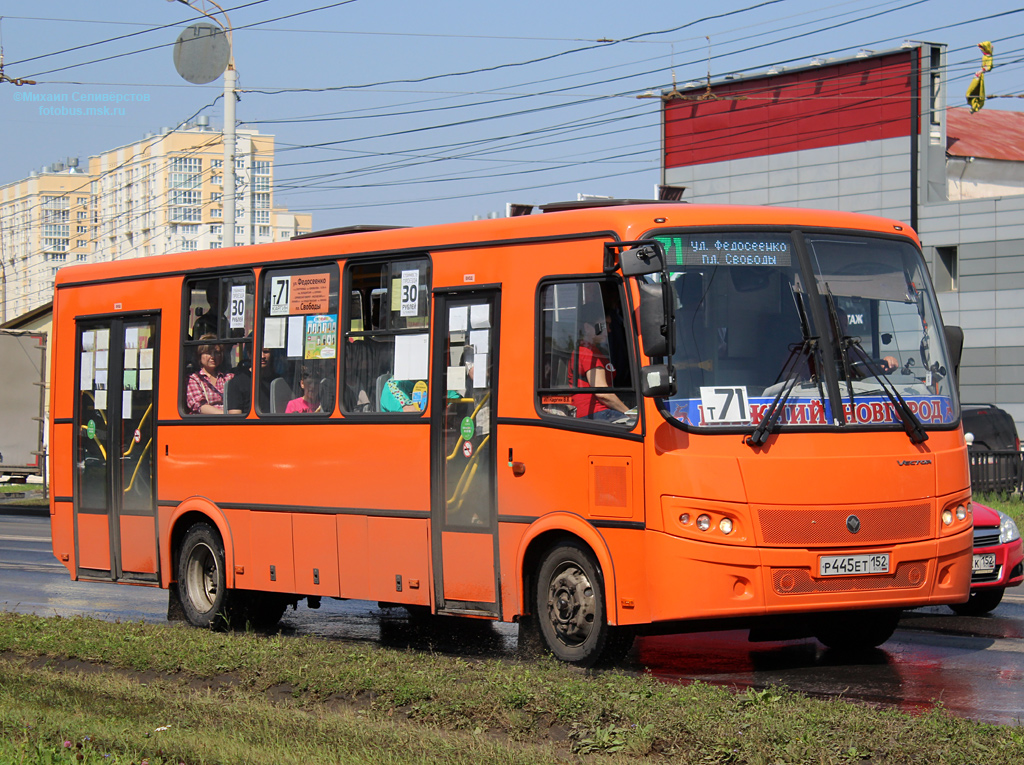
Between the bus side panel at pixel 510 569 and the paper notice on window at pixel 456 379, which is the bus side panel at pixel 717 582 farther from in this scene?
the paper notice on window at pixel 456 379

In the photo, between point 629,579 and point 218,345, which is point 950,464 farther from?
point 218,345

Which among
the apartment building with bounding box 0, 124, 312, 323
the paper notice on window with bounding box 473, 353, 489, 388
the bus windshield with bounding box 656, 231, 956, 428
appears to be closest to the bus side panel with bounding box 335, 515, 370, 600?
the paper notice on window with bounding box 473, 353, 489, 388

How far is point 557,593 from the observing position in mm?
9148

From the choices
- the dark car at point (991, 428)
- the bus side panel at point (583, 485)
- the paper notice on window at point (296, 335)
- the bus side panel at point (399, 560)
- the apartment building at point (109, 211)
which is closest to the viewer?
the bus side panel at point (583, 485)

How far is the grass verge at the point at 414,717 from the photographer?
20.5 ft

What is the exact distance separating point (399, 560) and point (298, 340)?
2.09 meters

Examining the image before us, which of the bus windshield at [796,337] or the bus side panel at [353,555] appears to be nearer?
the bus windshield at [796,337]

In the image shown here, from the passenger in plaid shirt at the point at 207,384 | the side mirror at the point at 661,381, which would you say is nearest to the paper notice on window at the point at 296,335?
the passenger in plaid shirt at the point at 207,384

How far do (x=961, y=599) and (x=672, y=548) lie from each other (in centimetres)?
198

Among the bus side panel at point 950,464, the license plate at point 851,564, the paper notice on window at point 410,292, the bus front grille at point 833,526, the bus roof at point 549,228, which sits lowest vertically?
the license plate at point 851,564

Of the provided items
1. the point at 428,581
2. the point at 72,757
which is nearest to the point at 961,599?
the point at 428,581

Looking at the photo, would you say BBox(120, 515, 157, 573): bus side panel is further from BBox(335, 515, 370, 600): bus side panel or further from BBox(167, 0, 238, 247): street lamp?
BBox(167, 0, 238, 247): street lamp

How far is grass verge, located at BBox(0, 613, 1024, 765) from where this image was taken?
6.25m

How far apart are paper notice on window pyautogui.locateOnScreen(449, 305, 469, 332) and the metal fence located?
51.4ft
